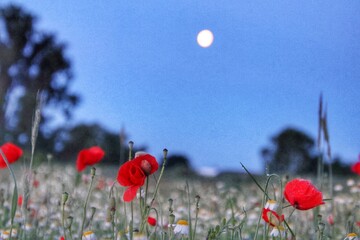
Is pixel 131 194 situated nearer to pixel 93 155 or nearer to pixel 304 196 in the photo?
pixel 304 196

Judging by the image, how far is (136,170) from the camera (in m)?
1.80

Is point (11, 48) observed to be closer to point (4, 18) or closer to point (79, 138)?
point (4, 18)

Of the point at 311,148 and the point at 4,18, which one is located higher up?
the point at 4,18

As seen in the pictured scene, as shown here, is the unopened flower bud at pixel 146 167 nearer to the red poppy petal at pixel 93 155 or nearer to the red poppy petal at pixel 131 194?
the red poppy petal at pixel 131 194

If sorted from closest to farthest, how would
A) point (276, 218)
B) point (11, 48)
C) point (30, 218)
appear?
point (276, 218)
point (30, 218)
point (11, 48)

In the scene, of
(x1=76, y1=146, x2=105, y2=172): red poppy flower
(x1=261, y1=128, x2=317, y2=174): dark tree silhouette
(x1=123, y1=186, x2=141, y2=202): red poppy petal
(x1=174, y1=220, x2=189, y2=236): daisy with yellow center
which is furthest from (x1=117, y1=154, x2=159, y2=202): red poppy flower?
(x1=261, y1=128, x2=317, y2=174): dark tree silhouette

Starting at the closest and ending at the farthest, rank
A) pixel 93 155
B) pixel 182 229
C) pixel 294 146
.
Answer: pixel 182 229 → pixel 93 155 → pixel 294 146

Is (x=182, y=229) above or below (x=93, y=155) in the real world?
below

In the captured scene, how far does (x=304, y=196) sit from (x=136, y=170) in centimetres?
56

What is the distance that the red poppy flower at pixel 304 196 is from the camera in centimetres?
192

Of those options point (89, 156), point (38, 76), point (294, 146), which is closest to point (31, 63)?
point (38, 76)

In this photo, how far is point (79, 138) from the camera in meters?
25.9

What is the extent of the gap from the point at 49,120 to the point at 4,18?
524 centimetres

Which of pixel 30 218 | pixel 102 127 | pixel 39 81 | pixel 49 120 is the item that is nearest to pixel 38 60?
pixel 39 81
